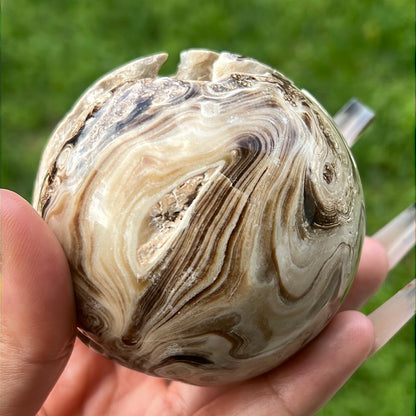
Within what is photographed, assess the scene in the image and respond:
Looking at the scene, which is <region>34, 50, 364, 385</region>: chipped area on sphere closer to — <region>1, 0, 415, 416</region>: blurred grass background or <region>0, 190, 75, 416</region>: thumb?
<region>0, 190, 75, 416</region>: thumb

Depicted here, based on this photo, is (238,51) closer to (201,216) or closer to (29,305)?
(201,216)

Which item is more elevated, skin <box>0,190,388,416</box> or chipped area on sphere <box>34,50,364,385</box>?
chipped area on sphere <box>34,50,364,385</box>

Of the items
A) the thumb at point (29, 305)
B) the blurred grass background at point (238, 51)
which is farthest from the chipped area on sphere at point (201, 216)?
the blurred grass background at point (238, 51)

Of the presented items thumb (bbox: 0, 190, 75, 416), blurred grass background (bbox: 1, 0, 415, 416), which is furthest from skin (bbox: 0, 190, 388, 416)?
blurred grass background (bbox: 1, 0, 415, 416)

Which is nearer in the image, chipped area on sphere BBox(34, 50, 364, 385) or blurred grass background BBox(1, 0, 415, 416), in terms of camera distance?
chipped area on sphere BBox(34, 50, 364, 385)

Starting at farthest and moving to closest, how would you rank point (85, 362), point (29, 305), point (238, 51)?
point (238, 51) < point (85, 362) < point (29, 305)

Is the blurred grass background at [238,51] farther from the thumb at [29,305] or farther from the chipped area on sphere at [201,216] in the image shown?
the thumb at [29,305]

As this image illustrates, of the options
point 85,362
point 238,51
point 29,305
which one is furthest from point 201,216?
point 238,51
